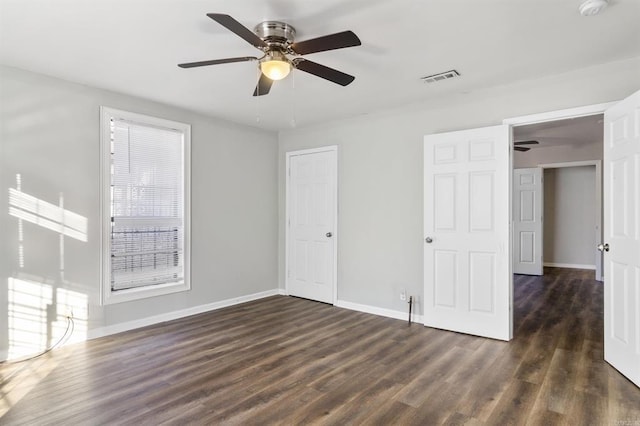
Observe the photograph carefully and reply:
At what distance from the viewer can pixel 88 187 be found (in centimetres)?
376

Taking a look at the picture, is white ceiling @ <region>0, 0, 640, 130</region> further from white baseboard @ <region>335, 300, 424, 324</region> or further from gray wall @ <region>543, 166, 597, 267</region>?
gray wall @ <region>543, 166, 597, 267</region>

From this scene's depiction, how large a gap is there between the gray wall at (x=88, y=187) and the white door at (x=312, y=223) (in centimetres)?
65

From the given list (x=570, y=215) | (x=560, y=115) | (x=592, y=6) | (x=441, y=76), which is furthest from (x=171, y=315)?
(x=570, y=215)

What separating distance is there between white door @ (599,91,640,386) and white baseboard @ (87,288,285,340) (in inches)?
162

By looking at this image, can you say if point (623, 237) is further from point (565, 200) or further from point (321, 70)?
point (565, 200)

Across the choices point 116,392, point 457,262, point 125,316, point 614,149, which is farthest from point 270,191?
point 614,149

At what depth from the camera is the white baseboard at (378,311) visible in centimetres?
436

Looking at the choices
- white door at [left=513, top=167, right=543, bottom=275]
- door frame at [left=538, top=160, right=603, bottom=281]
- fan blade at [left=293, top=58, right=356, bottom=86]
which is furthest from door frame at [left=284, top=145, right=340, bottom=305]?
door frame at [left=538, top=160, right=603, bottom=281]

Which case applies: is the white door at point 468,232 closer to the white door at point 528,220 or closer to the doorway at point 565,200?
the doorway at point 565,200

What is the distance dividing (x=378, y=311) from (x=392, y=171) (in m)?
1.78

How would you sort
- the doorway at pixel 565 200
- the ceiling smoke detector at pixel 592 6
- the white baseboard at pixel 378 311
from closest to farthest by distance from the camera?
the ceiling smoke detector at pixel 592 6 → the white baseboard at pixel 378 311 → the doorway at pixel 565 200

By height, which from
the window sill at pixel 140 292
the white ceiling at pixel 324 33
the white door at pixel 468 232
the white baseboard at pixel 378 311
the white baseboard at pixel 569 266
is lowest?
the white baseboard at pixel 378 311

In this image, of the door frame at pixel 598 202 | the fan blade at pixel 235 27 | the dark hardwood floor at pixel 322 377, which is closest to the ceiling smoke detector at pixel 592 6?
the fan blade at pixel 235 27

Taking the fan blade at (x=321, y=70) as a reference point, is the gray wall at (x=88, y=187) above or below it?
below
